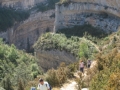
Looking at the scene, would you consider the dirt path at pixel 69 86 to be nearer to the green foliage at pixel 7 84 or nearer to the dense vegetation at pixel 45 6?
the green foliage at pixel 7 84

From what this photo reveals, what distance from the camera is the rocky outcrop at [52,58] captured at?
3212cm

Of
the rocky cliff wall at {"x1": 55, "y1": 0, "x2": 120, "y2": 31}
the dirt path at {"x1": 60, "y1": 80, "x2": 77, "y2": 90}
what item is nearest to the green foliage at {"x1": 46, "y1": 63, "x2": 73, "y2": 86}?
the dirt path at {"x1": 60, "y1": 80, "x2": 77, "y2": 90}

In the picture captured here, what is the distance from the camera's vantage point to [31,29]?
6141cm

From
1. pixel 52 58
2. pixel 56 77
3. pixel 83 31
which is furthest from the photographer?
pixel 83 31

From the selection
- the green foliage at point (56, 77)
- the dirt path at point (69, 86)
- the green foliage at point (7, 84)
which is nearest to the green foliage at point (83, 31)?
the green foliage at point (7, 84)

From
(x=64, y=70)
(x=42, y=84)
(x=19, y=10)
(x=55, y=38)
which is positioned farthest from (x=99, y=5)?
(x=19, y=10)

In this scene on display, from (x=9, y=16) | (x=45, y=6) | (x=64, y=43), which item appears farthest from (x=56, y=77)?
(x=45, y=6)

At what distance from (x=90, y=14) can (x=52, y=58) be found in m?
8.34

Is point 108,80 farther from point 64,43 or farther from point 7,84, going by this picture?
point 64,43

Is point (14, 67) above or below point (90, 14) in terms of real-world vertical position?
below

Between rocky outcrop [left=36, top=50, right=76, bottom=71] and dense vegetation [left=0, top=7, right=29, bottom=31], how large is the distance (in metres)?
21.8

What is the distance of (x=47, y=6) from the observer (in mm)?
66938

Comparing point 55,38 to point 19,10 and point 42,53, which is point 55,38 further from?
point 19,10

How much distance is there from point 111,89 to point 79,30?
93.3 feet
